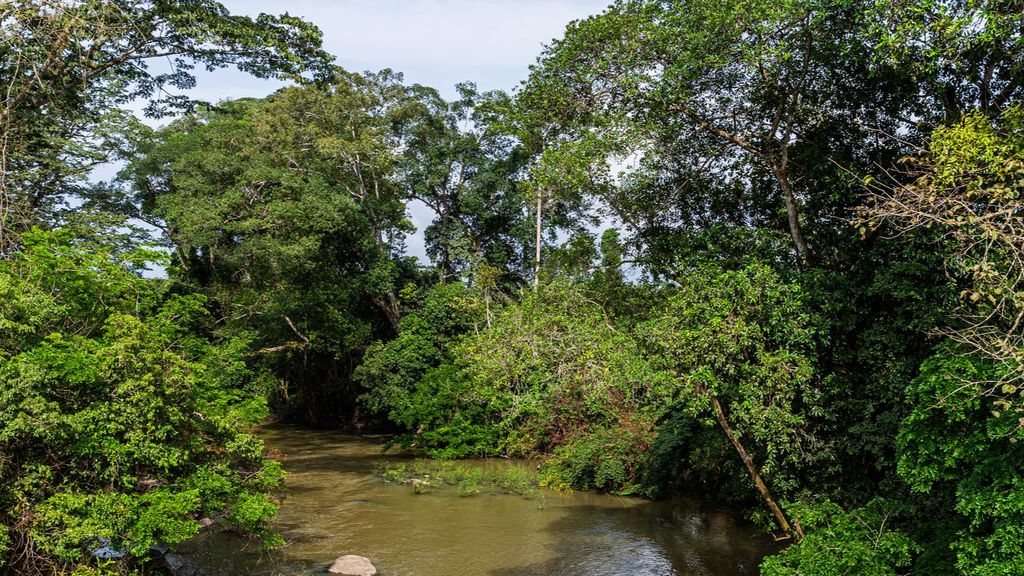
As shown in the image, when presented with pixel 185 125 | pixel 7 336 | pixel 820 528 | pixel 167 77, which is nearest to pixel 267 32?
pixel 167 77

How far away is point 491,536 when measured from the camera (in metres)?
11.8

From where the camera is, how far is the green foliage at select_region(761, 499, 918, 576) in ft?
22.9

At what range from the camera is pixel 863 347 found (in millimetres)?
8641

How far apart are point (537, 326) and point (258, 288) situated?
14305mm

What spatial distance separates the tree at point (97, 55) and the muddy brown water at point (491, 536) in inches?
245

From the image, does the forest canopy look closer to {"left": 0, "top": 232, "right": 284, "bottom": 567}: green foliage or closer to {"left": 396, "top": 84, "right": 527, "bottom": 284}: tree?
{"left": 0, "top": 232, "right": 284, "bottom": 567}: green foliage

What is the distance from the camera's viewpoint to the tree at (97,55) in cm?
923

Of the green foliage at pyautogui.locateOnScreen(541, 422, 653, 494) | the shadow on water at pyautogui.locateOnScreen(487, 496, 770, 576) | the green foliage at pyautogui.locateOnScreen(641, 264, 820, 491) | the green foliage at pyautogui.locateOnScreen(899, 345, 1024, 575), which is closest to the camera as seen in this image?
the green foliage at pyautogui.locateOnScreen(899, 345, 1024, 575)

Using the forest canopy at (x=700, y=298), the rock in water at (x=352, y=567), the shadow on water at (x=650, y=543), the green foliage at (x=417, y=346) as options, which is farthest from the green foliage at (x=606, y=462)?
the rock in water at (x=352, y=567)

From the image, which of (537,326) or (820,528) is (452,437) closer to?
(537,326)

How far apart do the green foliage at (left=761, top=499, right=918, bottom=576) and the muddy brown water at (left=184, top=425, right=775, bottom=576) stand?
7.71 feet

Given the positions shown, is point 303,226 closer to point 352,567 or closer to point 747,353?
point 352,567

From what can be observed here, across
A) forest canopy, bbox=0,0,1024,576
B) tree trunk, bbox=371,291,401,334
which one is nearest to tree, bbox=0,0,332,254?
forest canopy, bbox=0,0,1024,576

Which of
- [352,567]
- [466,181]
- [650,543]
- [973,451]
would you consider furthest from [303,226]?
[973,451]
